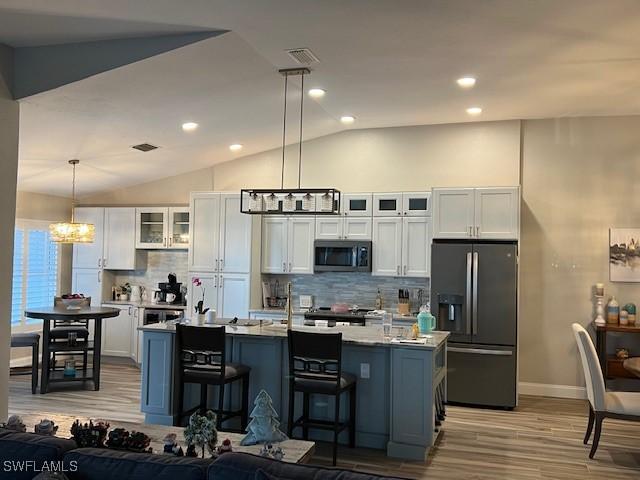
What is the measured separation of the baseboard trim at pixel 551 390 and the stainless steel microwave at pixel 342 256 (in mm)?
2304

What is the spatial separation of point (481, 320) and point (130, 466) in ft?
15.9

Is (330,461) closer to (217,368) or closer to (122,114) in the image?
(217,368)

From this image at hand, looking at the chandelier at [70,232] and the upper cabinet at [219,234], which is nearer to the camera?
the chandelier at [70,232]

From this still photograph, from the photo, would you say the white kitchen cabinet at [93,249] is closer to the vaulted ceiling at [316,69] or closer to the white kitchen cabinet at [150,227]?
the white kitchen cabinet at [150,227]

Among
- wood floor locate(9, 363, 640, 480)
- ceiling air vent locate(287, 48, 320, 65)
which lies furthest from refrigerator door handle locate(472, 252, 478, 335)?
ceiling air vent locate(287, 48, 320, 65)

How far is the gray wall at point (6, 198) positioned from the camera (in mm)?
4449

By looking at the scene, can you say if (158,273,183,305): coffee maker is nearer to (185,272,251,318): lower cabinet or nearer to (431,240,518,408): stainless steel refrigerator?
(185,272,251,318): lower cabinet

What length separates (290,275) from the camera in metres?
7.82

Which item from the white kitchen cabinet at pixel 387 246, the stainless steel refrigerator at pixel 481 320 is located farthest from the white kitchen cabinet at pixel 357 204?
the stainless steel refrigerator at pixel 481 320

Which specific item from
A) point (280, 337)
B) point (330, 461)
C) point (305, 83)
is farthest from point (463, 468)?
point (305, 83)

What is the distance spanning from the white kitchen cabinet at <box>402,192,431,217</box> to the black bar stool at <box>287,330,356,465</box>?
2.82 metres

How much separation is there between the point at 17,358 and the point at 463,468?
620 centimetres

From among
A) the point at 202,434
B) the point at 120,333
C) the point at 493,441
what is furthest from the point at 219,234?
the point at 202,434

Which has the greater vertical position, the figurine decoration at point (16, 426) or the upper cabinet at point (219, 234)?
the upper cabinet at point (219, 234)
